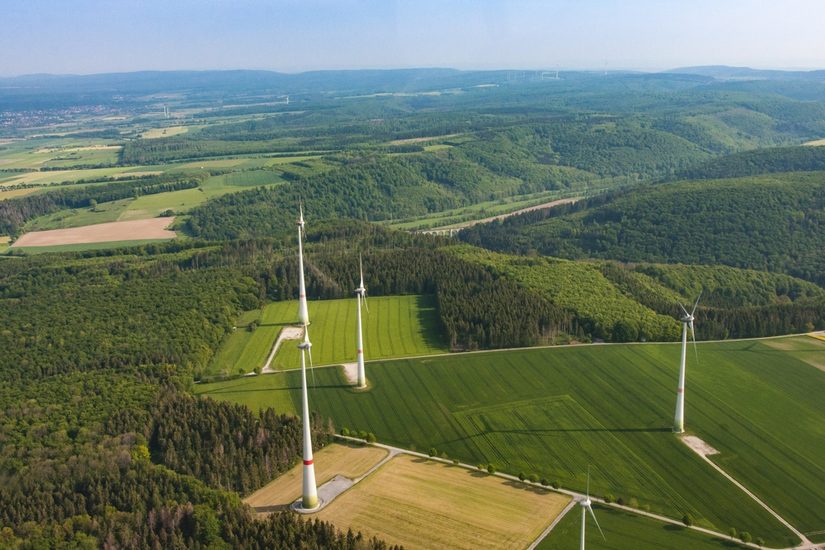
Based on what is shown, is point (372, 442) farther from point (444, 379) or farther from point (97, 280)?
point (97, 280)

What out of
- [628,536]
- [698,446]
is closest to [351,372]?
[698,446]

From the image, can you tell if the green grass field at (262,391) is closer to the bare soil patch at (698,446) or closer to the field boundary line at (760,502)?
the bare soil patch at (698,446)

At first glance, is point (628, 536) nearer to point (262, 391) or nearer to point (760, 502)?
point (760, 502)

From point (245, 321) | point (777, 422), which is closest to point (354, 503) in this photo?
point (777, 422)

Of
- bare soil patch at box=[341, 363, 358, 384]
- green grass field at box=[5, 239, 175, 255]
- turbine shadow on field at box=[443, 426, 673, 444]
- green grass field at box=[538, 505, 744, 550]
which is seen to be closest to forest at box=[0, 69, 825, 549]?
green grass field at box=[5, 239, 175, 255]

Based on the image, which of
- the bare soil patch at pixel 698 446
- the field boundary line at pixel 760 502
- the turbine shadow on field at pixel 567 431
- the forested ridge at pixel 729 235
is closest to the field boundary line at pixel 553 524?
the turbine shadow on field at pixel 567 431

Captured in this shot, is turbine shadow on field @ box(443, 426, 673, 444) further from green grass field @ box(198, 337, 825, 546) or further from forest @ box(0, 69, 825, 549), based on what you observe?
forest @ box(0, 69, 825, 549)
